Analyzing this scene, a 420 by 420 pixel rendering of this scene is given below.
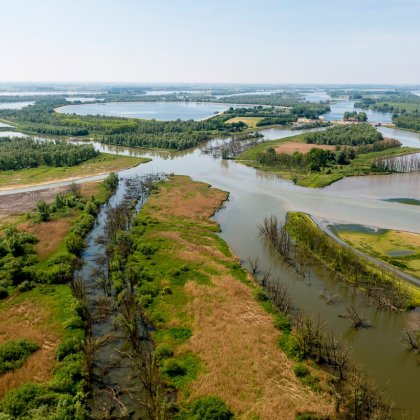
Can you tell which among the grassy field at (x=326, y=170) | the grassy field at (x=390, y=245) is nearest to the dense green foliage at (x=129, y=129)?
the grassy field at (x=326, y=170)

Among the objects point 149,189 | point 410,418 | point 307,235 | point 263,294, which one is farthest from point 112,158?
point 410,418

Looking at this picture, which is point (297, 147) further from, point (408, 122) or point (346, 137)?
point (408, 122)

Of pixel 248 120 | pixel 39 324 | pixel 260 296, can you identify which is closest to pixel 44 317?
pixel 39 324

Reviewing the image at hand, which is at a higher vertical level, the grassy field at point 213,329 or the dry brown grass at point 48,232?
the dry brown grass at point 48,232

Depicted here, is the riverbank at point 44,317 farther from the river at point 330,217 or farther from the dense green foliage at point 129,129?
the dense green foliage at point 129,129

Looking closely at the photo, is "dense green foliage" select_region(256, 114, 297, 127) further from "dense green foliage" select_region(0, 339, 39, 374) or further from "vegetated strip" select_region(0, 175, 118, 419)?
"dense green foliage" select_region(0, 339, 39, 374)

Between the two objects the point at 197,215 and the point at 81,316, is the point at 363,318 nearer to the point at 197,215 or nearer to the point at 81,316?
the point at 81,316
